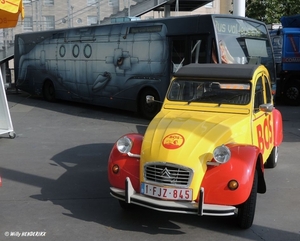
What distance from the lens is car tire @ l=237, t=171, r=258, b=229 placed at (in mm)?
5266

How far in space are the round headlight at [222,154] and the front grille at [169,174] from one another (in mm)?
345

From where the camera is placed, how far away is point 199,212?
4.93 meters

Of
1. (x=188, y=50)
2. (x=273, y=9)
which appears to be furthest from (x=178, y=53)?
(x=273, y=9)

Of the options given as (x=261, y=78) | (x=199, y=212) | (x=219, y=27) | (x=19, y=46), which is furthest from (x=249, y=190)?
(x=19, y=46)

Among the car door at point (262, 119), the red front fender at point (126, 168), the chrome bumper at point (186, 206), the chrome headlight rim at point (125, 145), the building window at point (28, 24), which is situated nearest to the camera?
the chrome bumper at point (186, 206)

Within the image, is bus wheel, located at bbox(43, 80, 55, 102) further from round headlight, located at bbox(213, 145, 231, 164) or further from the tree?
the tree

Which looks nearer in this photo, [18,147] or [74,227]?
[74,227]

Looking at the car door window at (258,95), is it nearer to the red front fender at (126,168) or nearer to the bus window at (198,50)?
the red front fender at (126,168)

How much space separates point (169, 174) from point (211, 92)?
189 cm

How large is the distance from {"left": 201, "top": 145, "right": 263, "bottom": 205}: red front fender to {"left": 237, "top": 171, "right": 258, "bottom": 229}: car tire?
224 millimetres

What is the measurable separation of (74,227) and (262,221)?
2239 millimetres

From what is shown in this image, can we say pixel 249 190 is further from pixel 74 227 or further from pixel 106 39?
pixel 106 39

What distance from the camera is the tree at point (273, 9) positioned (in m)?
29.4

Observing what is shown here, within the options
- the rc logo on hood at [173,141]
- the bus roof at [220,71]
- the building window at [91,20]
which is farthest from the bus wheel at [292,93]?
the rc logo on hood at [173,141]
